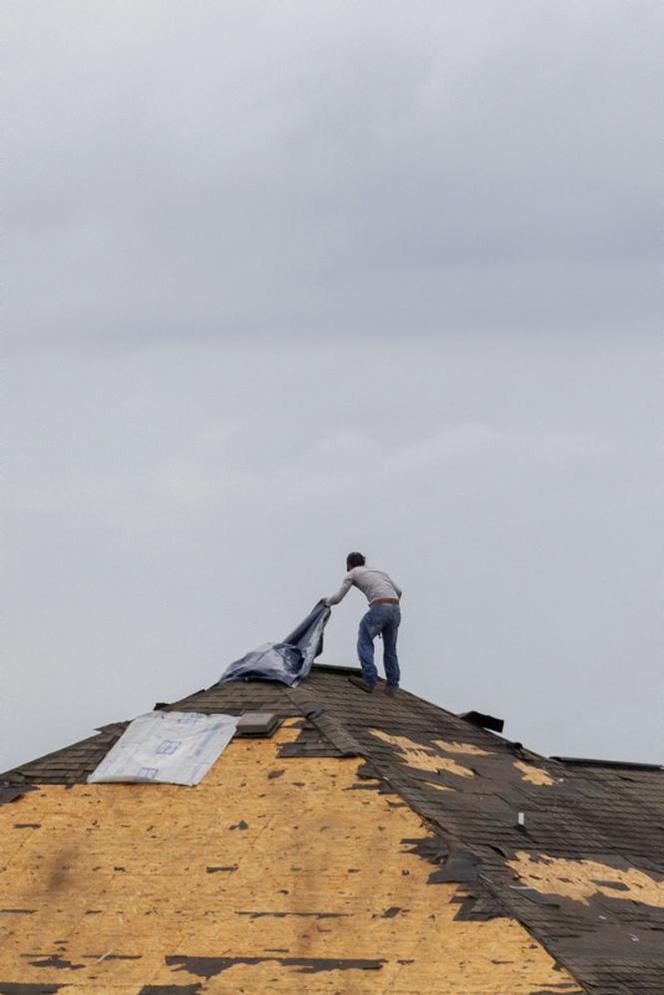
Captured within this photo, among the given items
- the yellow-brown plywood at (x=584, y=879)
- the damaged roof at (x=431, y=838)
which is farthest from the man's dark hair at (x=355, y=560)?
the yellow-brown plywood at (x=584, y=879)

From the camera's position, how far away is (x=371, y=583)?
27188 mm

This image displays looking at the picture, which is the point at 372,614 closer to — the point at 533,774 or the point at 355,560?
the point at 355,560

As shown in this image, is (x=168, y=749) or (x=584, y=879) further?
(x=168, y=749)

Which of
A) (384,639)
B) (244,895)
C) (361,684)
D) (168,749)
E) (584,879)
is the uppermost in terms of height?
(384,639)

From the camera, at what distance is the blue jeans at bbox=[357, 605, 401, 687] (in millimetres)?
27125

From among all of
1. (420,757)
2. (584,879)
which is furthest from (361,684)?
(584,879)

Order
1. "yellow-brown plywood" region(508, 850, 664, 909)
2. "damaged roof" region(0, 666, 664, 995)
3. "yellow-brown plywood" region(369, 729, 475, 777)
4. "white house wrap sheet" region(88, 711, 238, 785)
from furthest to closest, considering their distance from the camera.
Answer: "yellow-brown plywood" region(369, 729, 475, 777) → "white house wrap sheet" region(88, 711, 238, 785) → "yellow-brown plywood" region(508, 850, 664, 909) → "damaged roof" region(0, 666, 664, 995)

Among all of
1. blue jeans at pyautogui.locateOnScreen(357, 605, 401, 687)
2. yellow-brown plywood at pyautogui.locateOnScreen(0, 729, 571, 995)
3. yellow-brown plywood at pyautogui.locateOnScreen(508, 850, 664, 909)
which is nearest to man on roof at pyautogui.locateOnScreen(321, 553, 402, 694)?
blue jeans at pyautogui.locateOnScreen(357, 605, 401, 687)

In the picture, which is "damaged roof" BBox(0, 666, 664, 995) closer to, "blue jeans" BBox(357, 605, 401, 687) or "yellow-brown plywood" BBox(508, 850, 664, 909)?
"yellow-brown plywood" BBox(508, 850, 664, 909)

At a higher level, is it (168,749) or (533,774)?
(533,774)

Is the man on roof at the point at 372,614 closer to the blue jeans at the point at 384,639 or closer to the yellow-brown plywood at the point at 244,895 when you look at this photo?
the blue jeans at the point at 384,639

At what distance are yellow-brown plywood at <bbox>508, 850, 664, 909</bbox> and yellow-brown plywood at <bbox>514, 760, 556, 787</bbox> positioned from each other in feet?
8.62

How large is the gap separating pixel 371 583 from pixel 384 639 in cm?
100

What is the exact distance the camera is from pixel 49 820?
23875 millimetres
